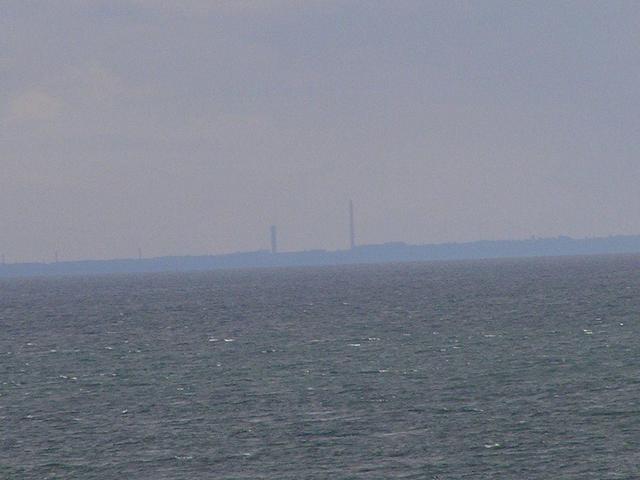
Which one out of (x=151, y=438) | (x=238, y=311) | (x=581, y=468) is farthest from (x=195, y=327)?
(x=581, y=468)

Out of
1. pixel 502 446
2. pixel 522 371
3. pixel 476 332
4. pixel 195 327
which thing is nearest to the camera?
pixel 502 446

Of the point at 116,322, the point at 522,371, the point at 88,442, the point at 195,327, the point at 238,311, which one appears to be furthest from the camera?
the point at 238,311

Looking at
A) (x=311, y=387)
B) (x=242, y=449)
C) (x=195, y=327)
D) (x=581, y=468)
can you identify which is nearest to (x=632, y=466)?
(x=581, y=468)

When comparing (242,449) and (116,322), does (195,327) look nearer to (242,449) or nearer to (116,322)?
(116,322)

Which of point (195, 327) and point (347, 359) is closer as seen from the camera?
point (347, 359)

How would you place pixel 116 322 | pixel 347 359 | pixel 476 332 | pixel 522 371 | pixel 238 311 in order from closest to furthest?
pixel 522 371 → pixel 347 359 → pixel 476 332 → pixel 116 322 → pixel 238 311

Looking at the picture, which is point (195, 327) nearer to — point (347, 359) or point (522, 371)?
point (347, 359)
